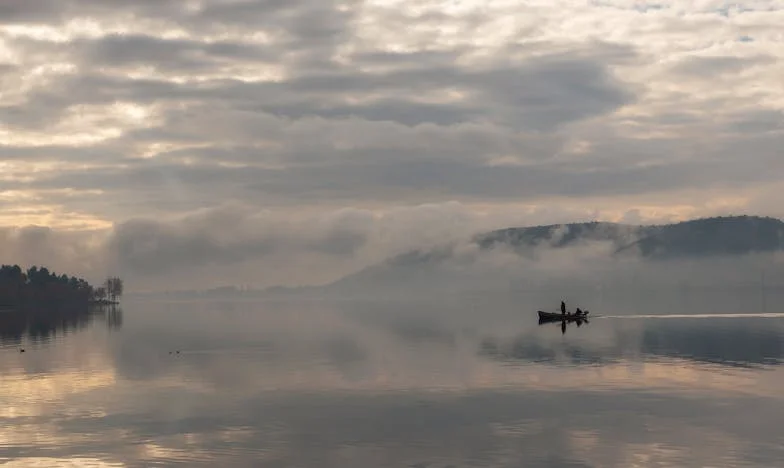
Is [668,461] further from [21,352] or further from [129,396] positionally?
[21,352]

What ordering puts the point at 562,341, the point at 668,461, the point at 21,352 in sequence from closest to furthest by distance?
the point at 668,461, the point at 21,352, the point at 562,341

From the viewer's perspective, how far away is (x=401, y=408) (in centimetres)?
8106

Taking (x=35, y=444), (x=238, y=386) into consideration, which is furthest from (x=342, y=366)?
(x=35, y=444)

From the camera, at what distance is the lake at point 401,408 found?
2370 inches

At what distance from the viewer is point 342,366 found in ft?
395

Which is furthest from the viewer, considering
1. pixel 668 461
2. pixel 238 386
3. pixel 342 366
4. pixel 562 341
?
pixel 562 341

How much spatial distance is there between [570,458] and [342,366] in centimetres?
6464

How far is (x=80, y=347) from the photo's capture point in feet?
557

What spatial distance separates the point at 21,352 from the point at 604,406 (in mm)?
113392

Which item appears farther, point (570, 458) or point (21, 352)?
point (21, 352)

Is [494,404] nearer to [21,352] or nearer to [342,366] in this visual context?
[342,366]

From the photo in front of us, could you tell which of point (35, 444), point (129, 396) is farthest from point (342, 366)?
point (35, 444)

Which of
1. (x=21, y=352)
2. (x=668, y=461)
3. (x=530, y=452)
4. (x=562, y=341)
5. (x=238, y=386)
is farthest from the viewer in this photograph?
(x=562, y=341)

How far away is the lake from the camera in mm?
60188
